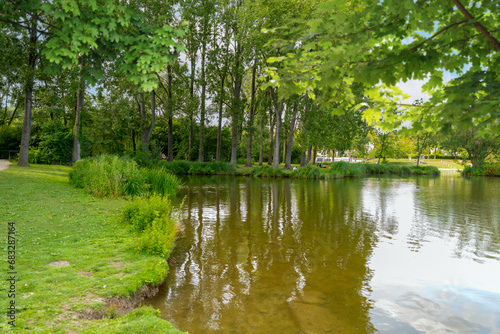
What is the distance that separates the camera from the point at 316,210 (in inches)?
502

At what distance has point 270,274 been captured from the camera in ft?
19.5

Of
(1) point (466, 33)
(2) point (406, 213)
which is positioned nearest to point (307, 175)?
(2) point (406, 213)

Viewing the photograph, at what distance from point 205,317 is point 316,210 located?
899 centimetres

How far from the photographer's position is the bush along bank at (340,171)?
94.3 feet

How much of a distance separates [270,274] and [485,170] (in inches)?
1889

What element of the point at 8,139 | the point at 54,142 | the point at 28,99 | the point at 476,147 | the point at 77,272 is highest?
the point at 28,99

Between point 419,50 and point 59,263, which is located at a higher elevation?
point 419,50

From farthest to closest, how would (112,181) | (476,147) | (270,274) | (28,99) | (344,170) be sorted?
(476,147) < (344,170) < (28,99) < (112,181) < (270,274)

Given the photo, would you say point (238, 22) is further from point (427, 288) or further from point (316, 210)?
point (427, 288)

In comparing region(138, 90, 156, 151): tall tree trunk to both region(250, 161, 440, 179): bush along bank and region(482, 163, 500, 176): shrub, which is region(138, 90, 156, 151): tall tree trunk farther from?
region(482, 163, 500, 176): shrub

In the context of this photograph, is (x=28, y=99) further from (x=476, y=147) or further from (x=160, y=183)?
(x=476, y=147)

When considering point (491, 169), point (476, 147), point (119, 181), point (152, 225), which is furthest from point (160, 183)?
point (491, 169)

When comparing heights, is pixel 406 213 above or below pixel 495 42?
below

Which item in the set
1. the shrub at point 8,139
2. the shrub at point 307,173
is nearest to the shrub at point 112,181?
the shrub at point 307,173
